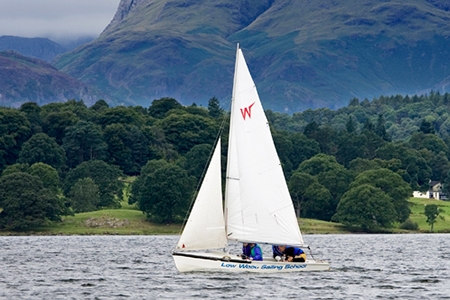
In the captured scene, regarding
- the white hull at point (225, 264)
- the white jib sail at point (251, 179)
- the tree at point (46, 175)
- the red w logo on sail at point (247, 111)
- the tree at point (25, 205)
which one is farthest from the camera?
the tree at point (46, 175)

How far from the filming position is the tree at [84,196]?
612 ft

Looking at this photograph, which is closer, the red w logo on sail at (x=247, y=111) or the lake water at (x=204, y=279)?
the lake water at (x=204, y=279)

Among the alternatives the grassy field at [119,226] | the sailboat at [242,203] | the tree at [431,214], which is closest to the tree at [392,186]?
the tree at [431,214]

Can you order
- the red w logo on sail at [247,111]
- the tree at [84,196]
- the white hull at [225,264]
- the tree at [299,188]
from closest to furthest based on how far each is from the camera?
the white hull at [225,264] < the red w logo on sail at [247,111] < the tree at [84,196] < the tree at [299,188]

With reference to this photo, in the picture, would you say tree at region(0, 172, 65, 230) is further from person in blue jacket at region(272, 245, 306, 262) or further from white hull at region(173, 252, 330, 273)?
person in blue jacket at region(272, 245, 306, 262)

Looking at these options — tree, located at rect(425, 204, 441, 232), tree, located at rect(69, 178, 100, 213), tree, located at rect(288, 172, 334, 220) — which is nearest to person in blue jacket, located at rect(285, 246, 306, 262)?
tree, located at rect(69, 178, 100, 213)

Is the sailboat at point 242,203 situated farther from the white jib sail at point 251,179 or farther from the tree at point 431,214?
the tree at point 431,214

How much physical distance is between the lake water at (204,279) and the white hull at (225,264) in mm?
470

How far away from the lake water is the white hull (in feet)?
1.54

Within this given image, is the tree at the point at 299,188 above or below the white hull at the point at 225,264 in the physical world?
above

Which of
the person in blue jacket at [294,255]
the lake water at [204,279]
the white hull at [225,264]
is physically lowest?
the lake water at [204,279]

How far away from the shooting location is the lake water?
6175 cm

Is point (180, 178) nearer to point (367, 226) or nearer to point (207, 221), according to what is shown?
point (367, 226)

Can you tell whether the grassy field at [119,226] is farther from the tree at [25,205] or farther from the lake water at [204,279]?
the lake water at [204,279]
